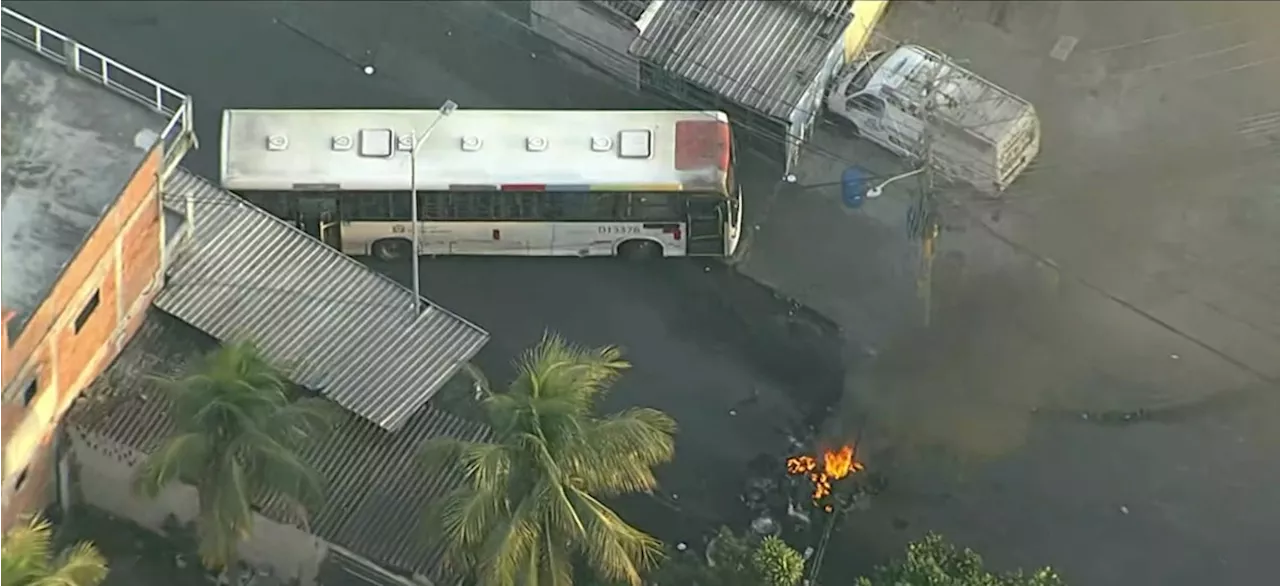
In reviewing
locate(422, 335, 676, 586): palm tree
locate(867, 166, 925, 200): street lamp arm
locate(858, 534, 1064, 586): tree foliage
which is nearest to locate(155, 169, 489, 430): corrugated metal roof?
locate(422, 335, 676, 586): palm tree

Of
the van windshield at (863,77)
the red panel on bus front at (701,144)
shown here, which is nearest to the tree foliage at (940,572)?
the red panel on bus front at (701,144)

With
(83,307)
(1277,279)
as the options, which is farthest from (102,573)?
(1277,279)

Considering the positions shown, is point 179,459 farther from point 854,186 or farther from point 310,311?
point 854,186

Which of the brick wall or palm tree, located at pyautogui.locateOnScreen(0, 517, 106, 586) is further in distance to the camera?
the brick wall

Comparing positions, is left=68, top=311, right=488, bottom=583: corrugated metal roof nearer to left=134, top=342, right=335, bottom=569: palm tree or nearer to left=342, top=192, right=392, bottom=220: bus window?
left=134, top=342, right=335, bottom=569: palm tree

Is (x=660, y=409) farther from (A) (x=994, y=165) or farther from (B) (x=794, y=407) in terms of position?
(A) (x=994, y=165)

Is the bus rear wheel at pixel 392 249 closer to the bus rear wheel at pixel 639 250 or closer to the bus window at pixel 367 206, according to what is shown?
the bus window at pixel 367 206
